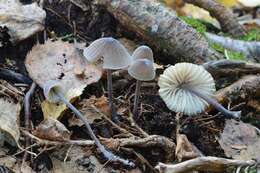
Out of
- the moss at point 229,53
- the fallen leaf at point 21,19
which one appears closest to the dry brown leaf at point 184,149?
the moss at point 229,53

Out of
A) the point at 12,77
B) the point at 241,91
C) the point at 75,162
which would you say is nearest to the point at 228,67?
the point at 241,91

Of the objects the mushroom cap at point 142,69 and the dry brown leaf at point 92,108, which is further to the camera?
the dry brown leaf at point 92,108

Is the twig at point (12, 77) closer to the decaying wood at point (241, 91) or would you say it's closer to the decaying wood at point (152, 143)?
the decaying wood at point (152, 143)

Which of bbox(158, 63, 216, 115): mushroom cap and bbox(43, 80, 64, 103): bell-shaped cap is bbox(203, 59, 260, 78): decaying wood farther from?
bbox(43, 80, 64, 103): bell-shaped cap

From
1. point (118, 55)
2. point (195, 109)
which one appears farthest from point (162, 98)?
point (118, 55)

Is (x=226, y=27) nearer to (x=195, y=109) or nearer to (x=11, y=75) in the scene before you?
(x=195, y=109)

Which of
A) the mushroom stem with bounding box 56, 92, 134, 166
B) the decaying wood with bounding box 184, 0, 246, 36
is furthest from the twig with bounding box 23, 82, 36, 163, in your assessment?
the decaying wood with bounding box 184, 0, 246, 36

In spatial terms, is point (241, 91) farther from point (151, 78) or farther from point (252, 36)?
point (252, 36)
